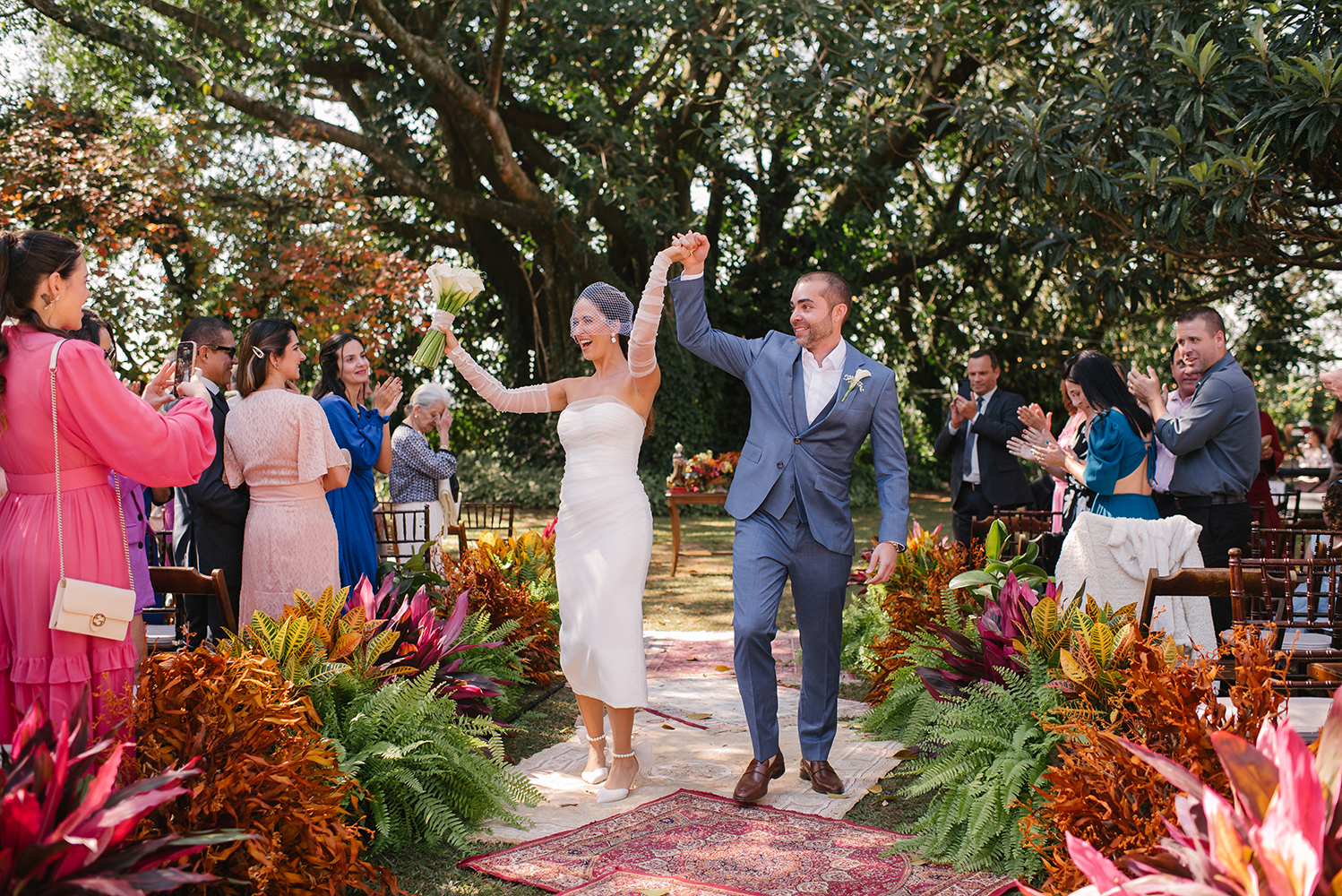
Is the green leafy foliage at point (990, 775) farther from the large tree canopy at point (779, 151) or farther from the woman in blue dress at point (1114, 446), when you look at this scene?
the large tree canopy at point (779, 151)

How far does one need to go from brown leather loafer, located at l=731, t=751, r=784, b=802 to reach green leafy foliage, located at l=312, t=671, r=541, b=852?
0.88 meters

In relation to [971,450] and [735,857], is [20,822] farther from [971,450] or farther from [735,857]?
[971,450]

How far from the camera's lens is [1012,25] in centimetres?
1234

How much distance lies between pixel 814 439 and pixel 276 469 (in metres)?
2.45

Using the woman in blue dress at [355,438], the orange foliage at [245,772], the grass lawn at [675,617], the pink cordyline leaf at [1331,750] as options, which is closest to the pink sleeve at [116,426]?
the orange foliage at [245,772]

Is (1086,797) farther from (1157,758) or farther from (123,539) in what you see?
(123,539)

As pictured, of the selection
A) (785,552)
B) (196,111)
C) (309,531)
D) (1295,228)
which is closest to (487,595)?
(309,531)

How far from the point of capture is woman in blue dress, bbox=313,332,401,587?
5484mm

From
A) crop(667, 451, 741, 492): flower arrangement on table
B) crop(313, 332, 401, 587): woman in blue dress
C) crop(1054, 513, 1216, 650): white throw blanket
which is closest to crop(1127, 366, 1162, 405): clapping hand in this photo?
crop(1054, 513, 1216, 650): white throw blanket

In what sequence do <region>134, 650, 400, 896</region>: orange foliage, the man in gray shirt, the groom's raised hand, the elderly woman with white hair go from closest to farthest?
<region>134, 650, 400, 896</region>: orange foliage < the groom's raised hand < the man in gray shirt < the elderly woman with white hair

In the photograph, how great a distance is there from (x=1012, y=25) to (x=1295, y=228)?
5541 millimetres

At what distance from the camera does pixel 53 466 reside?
114 inches

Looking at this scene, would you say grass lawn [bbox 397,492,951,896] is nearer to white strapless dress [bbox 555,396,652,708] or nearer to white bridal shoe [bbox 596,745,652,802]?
white bridal shoe [bbox 596,745,652,802]

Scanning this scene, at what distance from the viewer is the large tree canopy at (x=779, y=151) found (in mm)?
8305
